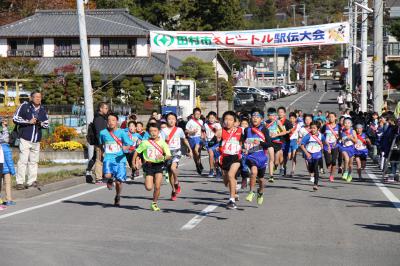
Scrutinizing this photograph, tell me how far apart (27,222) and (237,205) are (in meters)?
4.05

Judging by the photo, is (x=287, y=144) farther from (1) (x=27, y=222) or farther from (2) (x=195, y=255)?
(2) (x=195, y=255)

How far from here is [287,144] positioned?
21109 mm

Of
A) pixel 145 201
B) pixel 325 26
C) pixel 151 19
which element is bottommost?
pixel 145 201

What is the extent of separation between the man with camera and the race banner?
17.8m

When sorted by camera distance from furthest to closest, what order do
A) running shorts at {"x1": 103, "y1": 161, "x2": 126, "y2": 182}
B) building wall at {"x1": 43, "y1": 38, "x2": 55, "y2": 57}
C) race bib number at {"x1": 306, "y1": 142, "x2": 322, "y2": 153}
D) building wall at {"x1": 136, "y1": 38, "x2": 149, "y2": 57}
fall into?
building wall at {"x1": 43, "y1": 38, "x2": 55, "y2": 57} → building wall at {"x1": 136, "y1": 38, "x2": 149, "y2": 57} → race bib number at {"x1": 306, "y1": 142, "x2": 322, "y2": 153} → running shorts at {"x1": 103, "y1": 161, "x2": 126, "y2": 182}

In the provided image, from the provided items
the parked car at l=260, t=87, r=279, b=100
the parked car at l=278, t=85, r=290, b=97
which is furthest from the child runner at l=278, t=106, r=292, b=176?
the parked car at l=278, t=85, r=290, b=97

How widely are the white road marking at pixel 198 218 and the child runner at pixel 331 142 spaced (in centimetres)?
682

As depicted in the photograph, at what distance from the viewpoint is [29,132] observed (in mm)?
16219

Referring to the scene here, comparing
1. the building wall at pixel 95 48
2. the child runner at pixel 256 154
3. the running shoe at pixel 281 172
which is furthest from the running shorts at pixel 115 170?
the building wall at pixel 95 48

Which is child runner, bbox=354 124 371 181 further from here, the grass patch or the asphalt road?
the grass patch

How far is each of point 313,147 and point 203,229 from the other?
7.93 metres

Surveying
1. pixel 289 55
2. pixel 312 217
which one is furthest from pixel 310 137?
pixel 289 55

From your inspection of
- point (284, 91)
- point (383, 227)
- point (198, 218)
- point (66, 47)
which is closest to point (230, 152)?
point (198, 218)

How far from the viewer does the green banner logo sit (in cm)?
3391
